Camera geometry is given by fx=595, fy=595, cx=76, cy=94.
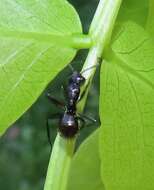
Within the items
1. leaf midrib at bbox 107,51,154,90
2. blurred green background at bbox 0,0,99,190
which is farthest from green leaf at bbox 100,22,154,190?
blurred green background at bbox 0,0,99,190

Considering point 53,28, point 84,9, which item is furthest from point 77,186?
point 84,9

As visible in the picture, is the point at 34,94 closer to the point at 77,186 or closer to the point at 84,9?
the point at 77,186

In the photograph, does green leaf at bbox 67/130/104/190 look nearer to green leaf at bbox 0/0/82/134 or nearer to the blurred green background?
green leaf at bbox 0/0/82/134

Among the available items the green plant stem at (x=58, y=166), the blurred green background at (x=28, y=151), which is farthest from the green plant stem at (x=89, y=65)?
the blurred green background at (x=28, y=151)

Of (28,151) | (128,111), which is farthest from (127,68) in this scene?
(28,151)

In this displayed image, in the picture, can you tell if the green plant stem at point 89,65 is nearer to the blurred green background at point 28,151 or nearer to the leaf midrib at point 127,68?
the leaf midrib at point 127,68

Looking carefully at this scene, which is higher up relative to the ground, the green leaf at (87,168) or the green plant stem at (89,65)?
the green plant stem at (89,65)

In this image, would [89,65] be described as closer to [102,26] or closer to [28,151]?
[102,26]
